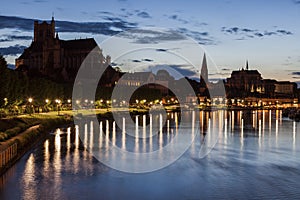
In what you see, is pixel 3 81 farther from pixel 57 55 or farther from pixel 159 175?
pixel 57 55

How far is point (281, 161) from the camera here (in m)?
27.5

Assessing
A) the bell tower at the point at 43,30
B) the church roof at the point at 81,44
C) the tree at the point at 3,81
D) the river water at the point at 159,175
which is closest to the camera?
the river water at the point at 159,175

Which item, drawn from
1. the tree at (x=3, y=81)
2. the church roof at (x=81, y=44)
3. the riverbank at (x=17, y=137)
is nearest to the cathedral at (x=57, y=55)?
the church roof at (x=81, y=44)

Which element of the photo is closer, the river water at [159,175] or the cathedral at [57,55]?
the river water at [159,175]

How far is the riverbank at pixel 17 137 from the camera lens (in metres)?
22.8

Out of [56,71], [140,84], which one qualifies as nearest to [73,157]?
[56,71]

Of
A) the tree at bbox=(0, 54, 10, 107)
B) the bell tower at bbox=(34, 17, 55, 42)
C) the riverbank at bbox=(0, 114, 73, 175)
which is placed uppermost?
the bell tower at bbox=(34, 17, 55, 42)

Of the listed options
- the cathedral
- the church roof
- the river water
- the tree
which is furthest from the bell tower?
the river water

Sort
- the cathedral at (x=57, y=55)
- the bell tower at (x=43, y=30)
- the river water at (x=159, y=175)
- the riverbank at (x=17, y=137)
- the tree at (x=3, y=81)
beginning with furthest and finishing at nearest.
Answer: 1. the bell tower at (x=43, y=30)
2. the cathedral at (x=57, y=55)
3. the tree at (x=3, y=81)
4. the riverbank at (x=17, y=137)
5. the river water at (x=159, y=175)

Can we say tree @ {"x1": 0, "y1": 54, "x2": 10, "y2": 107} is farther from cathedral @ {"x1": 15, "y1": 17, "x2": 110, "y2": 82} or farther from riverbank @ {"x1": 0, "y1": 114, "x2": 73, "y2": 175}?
cathedral @ {"x1": 15, "y1": 17, "x2": 110, "y2": 82}

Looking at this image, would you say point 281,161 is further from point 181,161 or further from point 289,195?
point 289,195

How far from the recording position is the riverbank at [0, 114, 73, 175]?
74.7ft

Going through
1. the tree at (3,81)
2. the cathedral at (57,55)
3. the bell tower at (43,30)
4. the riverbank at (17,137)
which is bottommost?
the riverbank at (17,137)

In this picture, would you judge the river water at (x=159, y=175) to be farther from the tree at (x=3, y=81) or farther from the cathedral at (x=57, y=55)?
the cathedral at (x=57, y=55)
